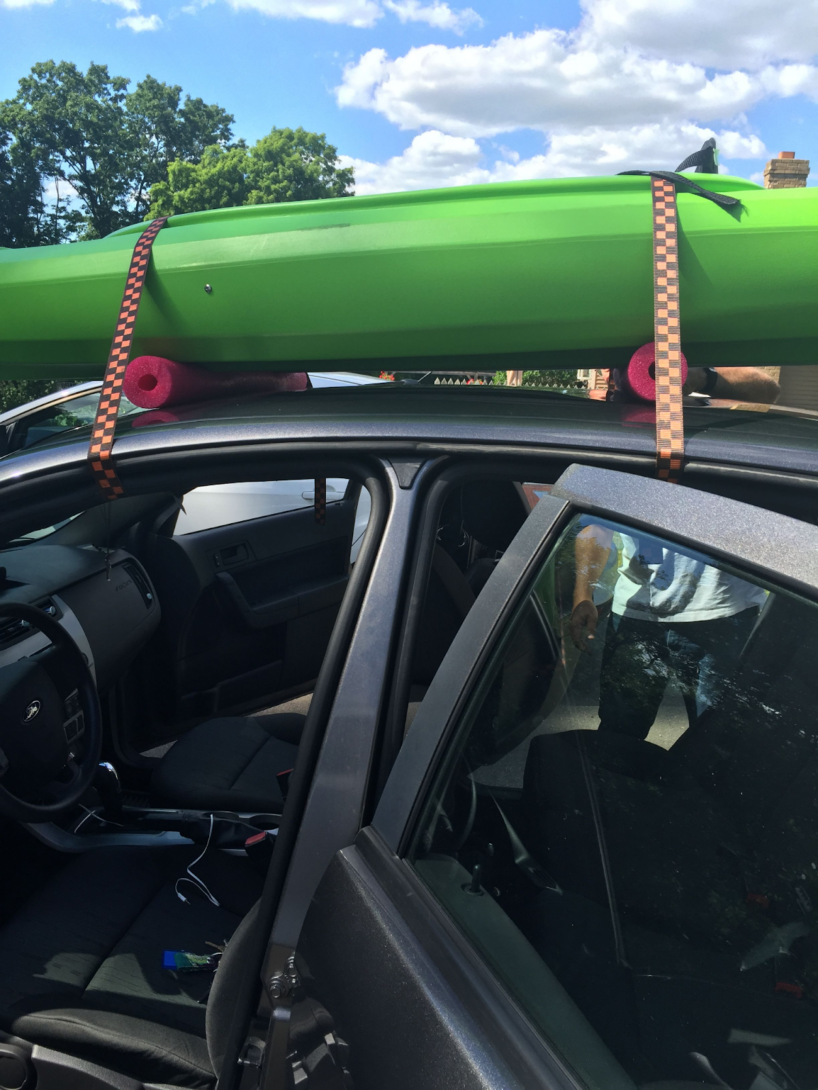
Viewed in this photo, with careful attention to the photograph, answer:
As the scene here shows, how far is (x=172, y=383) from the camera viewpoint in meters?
1.63

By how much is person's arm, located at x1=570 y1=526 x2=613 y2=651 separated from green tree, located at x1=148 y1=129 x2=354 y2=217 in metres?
39.2

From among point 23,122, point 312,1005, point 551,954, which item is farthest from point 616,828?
point 23,122

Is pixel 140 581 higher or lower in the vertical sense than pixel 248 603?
higher

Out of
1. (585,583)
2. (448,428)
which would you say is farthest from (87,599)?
(585,583)

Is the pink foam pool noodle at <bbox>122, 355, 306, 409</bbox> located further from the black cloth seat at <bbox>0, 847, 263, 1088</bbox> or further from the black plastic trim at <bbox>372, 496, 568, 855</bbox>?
the black cloth seat at <bbox>0, 847, 263, 1088</bbox>

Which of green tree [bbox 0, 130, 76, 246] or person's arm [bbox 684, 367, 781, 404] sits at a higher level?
green tree [bbox 0, 130, 76, 246]

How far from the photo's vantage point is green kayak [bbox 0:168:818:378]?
1.35 meters

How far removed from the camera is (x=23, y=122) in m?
Answer: 44.2

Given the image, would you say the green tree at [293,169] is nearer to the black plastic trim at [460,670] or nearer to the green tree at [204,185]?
the green tree at [204,185]

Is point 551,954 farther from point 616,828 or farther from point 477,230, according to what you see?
point 477,230

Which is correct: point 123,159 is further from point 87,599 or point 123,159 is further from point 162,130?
point 87,599

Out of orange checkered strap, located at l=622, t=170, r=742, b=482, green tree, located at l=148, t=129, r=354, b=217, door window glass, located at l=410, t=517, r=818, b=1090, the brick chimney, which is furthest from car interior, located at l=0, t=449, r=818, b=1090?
green tree, located at l=148, t=129, r=354, b=217

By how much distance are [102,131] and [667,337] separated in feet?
181

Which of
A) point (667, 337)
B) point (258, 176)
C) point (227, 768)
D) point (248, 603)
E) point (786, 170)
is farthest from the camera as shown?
point (258, 176)
